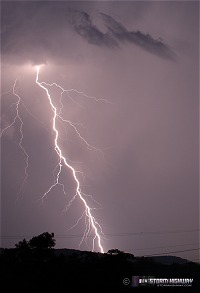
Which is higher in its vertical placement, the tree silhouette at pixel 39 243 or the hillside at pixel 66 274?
the tree silhouette at pixel 39 243

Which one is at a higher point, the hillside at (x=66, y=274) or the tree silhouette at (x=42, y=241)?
the tree silhouette at (x=42, y=241)

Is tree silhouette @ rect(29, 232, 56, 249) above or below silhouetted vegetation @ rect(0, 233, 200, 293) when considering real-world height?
above

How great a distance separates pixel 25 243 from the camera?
34.4m

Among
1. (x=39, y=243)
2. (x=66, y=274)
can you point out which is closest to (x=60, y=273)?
(x=66, y=274)

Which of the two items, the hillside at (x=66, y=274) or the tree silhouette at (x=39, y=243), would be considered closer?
the hillside at (x=66, y=274)

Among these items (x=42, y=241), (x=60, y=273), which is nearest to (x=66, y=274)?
(x=60, y=273)

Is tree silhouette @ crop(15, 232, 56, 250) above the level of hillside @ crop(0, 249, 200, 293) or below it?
above

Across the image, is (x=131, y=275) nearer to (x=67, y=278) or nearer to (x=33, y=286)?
(x=67, y=278)

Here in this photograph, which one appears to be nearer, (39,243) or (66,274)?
(66,274)

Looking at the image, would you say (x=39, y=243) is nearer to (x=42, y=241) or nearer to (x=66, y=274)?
(x=42, y=241)

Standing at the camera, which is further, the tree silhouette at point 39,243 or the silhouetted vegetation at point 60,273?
the tree silhouette at point 39,243

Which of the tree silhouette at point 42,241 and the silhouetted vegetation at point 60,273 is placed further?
the tree silhouette at point 42,241

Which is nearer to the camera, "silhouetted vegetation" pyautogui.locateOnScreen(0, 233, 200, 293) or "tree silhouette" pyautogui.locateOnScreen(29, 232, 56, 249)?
"silhouetted vegetation" pyautogui.locateOnScreen(0, 233, 200, 293)

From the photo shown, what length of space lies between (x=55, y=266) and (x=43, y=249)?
5473 mm
